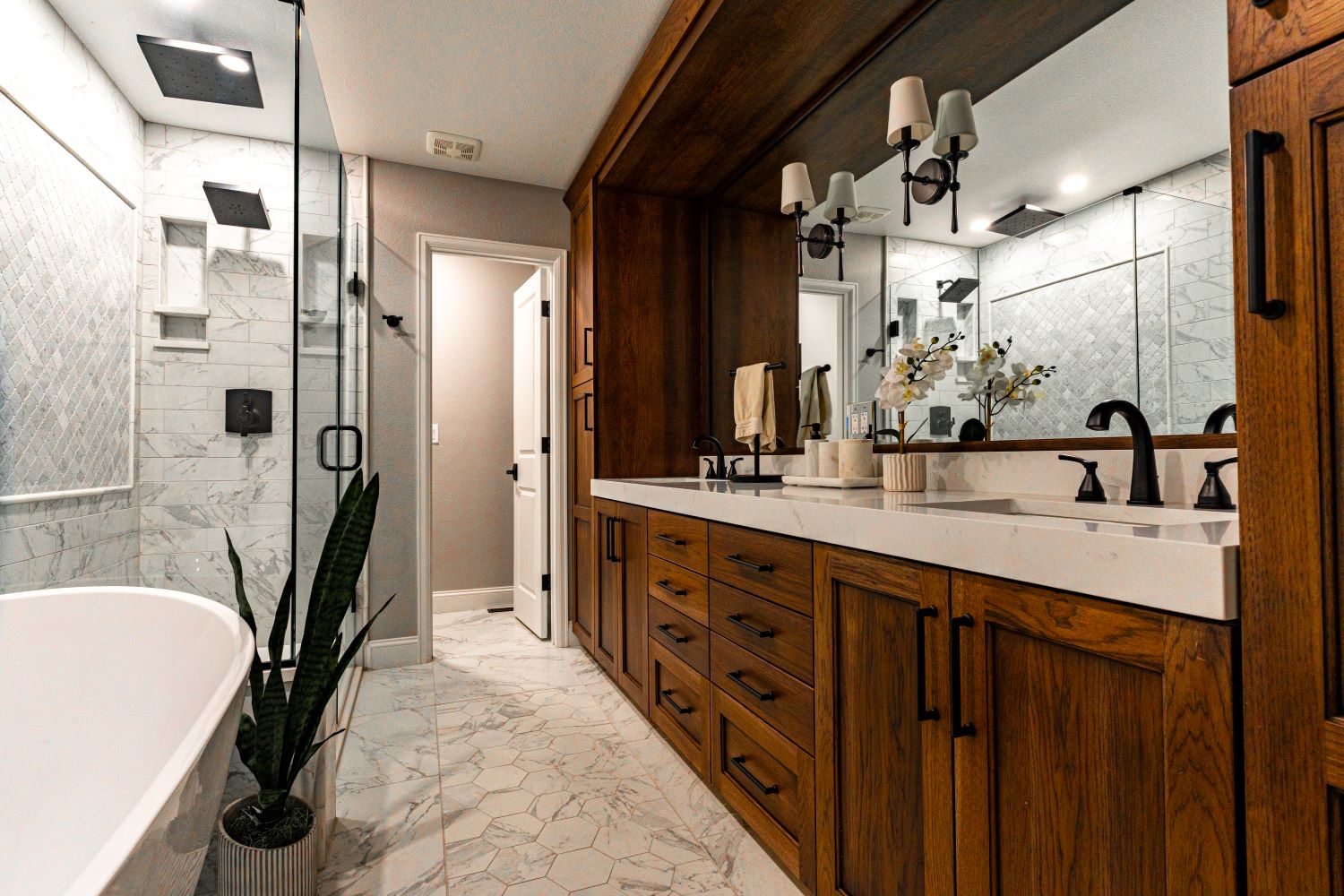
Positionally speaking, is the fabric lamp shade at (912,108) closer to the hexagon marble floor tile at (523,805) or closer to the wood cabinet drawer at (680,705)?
the wood cabinet drawer at (680,705)

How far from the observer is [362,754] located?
2320 mm

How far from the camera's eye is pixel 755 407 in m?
2.65

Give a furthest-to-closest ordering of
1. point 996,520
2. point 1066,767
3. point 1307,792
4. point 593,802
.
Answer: point 593,802, point 996,520, point 1066,767, point 1307,792

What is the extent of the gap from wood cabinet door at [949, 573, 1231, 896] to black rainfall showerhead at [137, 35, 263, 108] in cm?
183

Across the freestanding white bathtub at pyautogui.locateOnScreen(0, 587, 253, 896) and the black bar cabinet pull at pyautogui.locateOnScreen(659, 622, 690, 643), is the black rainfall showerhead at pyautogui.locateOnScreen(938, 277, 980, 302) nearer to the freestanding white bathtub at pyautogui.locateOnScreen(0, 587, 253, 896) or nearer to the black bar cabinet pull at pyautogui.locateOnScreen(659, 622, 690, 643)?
the black bar cabinet pull at pyautogui.locateOnScreen(659, 622, 690, 643)

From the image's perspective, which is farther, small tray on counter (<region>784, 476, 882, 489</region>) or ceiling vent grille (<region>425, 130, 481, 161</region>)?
ceiling vent grille (<region>425, 130, 481, 161</region>)

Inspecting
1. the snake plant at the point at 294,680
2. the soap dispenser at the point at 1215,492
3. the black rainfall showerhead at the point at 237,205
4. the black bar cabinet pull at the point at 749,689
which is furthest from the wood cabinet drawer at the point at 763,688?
the black rainfall showerhead at the point at 237,205

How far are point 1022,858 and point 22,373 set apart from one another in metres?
1.86

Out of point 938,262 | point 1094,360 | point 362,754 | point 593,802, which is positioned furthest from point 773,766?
point 362,754

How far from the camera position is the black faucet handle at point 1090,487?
137 centimetres

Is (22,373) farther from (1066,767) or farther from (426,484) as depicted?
(426,484)

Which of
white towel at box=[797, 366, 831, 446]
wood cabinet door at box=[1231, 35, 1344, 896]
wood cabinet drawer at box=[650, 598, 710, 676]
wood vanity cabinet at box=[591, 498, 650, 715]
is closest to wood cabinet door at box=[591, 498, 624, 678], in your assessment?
wood vanity cabinet at box=[591, 498, 650, 715]

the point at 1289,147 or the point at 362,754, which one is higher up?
the point at 1289,147

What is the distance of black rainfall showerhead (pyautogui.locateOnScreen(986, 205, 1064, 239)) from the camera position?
1.57 metres
